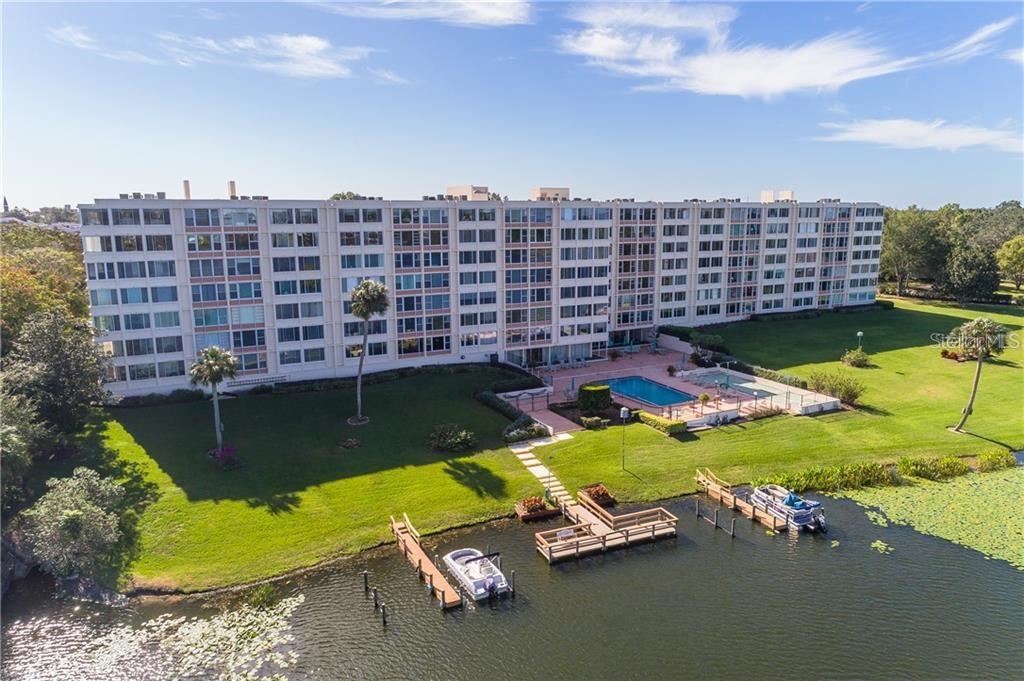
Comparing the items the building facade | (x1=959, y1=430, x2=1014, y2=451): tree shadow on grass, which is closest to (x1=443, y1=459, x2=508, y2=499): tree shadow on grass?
the building facade

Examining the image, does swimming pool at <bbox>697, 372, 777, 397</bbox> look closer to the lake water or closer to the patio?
the patio

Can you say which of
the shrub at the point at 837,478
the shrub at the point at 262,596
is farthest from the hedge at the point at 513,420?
the shrub at the point at 262,596

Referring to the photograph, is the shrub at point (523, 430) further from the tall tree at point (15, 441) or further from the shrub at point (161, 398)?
the tall tree at point (15, 441)

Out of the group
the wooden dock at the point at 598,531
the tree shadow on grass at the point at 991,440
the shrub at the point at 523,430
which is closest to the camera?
the wooden dock at the point at 598,531

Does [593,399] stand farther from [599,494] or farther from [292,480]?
[292,480]

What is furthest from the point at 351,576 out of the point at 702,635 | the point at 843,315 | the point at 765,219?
the point at 843,315

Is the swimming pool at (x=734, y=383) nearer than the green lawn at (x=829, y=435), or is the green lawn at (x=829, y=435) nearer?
the green lawn at (x=829, y=435)

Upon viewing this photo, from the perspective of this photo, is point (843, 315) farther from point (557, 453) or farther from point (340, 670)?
point (340, 670)
